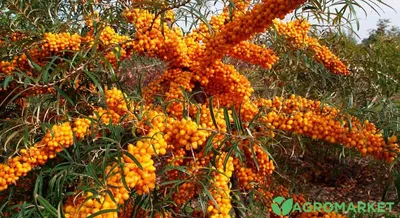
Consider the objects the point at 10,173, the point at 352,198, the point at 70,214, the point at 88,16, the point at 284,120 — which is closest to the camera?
the point at 70,214

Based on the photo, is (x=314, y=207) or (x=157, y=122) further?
(x=314, y=207)

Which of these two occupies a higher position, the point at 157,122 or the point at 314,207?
the point at 157,122

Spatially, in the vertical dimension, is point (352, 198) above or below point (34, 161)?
below

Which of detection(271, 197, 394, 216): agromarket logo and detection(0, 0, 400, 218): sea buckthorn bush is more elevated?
detection(0, 0, 400, 218): sea buckthorn bush

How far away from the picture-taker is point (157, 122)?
1274 mm

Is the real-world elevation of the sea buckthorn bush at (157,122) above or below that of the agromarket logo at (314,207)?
above

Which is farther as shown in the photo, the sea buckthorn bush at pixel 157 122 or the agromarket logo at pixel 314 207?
the agromarket logo at pixel 314 207

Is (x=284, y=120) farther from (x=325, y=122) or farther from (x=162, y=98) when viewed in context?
(x=162, y=98)

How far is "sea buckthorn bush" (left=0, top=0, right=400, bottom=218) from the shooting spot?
3.74 ft

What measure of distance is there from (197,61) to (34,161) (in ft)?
2.67

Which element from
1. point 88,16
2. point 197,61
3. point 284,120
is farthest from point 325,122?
point 88,16

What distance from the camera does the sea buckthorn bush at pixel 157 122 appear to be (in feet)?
3.74

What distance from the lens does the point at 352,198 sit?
3572 mm

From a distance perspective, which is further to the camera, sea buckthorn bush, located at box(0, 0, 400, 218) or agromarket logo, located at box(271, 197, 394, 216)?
agromarket logo, located at box(271, 197, 394, 216)
